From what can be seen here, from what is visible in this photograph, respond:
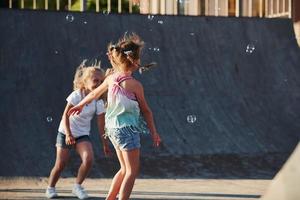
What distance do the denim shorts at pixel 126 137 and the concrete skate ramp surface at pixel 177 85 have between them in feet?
12.0

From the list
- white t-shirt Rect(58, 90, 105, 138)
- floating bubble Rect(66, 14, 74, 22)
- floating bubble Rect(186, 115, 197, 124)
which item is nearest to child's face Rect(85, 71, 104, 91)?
white t-shirt Rect(58, 90, 105, 138)

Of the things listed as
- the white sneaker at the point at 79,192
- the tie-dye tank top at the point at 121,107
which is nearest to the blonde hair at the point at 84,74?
the white sneaker at the point at 79,192

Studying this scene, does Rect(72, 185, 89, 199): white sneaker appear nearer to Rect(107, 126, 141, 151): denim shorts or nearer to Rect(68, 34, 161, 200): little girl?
Rect(68, 34, 161, 200): little girl

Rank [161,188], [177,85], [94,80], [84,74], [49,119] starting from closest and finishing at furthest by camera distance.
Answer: [94,80], [84,74], [161,188], [49,119], [177,85]

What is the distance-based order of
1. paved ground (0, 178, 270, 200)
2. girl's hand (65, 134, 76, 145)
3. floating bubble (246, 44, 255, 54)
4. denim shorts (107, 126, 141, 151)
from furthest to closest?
floating bubble (246, 44, 255, 54)
paved ground (0, 178, 270, 200)
girl's hand (65, 134, 76, 145)
denim shorts (107, 126, 141, 151)

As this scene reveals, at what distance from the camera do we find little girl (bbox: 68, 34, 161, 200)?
588 centimetres

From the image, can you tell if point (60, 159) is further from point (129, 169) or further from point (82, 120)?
point (129, 169)

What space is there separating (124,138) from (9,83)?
714cm

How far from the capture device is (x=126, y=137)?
19.2ft

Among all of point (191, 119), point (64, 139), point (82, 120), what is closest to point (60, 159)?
point (64, 139)

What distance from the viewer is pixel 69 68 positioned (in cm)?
1325

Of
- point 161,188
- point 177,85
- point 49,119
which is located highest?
point 177,85

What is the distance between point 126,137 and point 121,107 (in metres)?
0.26

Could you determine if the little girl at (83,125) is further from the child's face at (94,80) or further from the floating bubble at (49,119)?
the floating bubble at (49,119)
